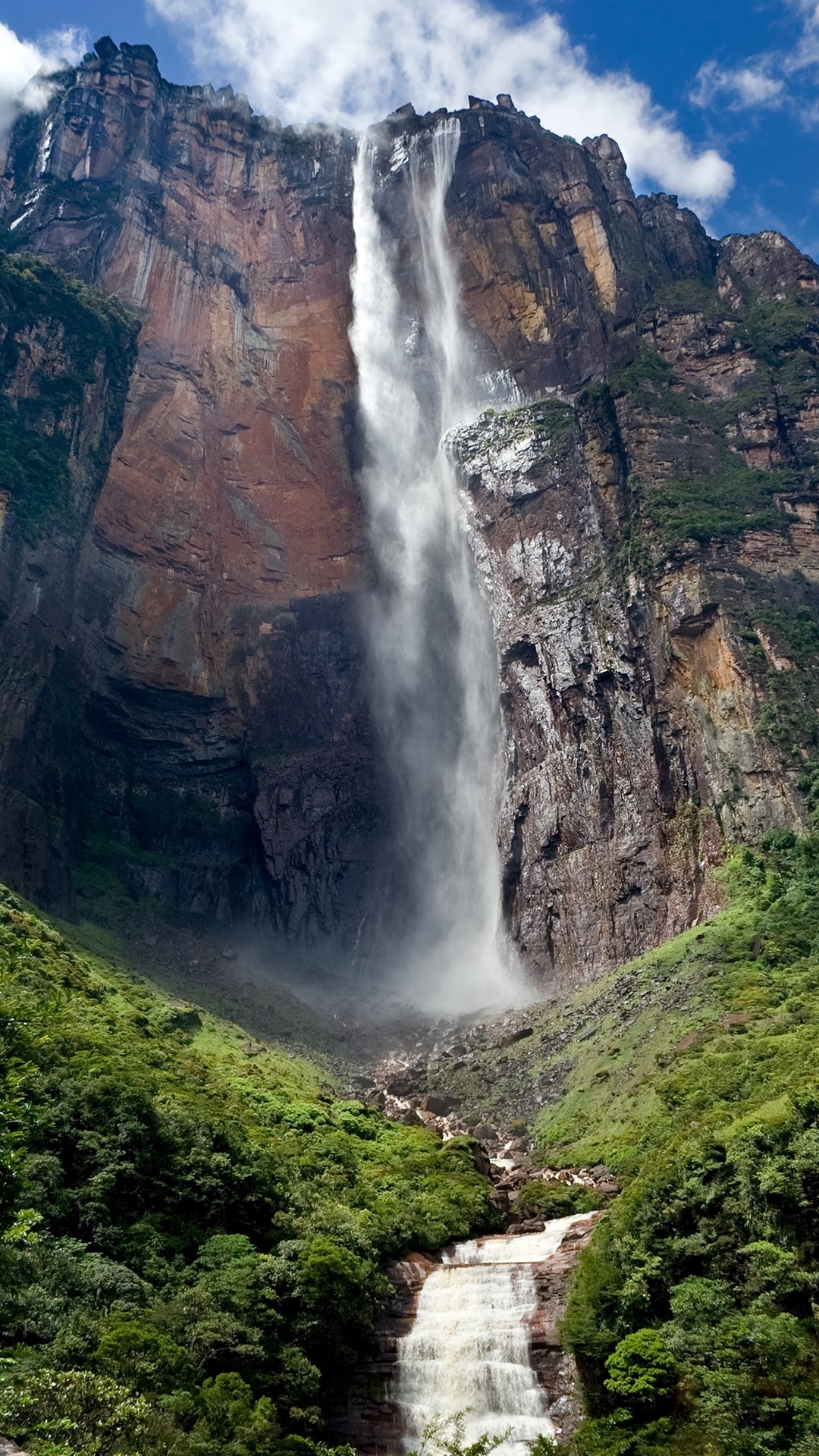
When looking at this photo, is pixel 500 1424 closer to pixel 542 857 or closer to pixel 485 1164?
pixel 485 1164

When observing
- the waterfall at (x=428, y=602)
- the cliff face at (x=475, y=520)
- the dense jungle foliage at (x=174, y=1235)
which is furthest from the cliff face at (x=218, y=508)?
the dense jungle foliage at (x=174, y=1235)

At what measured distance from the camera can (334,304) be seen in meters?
77.6

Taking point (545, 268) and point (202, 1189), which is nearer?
point (202, 1189)

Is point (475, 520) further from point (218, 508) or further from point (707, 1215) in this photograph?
point (707, 1215)

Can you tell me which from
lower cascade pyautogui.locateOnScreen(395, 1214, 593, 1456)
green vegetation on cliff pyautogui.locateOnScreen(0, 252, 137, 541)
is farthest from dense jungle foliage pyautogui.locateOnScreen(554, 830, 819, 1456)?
green vegetation on cliff pyautogui.locateOnScreen(0, 252, 137, 541)

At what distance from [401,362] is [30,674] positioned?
126ft

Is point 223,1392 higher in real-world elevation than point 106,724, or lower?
lower

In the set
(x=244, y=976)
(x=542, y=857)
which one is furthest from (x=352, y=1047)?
(x=542, y=857)

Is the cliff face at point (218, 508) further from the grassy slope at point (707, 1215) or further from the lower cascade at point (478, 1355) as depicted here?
the lower cascade at point (478, 1355)

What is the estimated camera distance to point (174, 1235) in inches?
789

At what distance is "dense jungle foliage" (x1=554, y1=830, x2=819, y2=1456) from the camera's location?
54.0ft

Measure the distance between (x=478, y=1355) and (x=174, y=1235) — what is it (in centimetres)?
695

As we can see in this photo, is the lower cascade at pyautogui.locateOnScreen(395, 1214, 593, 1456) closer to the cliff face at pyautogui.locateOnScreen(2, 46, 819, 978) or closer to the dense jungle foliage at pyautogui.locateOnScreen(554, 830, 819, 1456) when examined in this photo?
the dense jungle foliage at pyautogui.locateOnScreen(554, 830, 819, 1456)

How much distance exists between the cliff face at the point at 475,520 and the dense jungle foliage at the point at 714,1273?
64.1 ft
